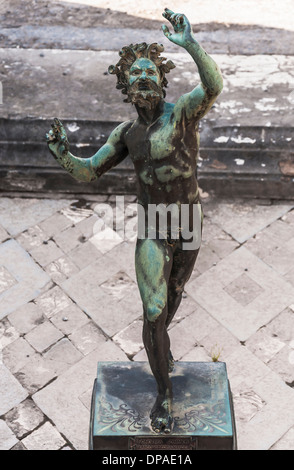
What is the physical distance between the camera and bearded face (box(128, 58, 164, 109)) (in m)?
4.25

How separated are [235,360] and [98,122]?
282cm

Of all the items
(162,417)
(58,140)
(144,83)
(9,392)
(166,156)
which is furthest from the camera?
(9,392)

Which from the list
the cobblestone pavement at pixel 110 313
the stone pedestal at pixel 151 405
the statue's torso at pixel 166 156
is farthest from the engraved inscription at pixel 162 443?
the statue's torso at pixel 166 156

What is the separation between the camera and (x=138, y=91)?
4266 mm

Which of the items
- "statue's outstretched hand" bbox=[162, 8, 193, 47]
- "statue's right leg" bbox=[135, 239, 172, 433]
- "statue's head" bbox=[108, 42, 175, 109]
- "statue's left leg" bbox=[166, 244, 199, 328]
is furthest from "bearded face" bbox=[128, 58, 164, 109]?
"statue's left leg" bbox=[166, 244, 199, 328]

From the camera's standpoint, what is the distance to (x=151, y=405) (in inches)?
193

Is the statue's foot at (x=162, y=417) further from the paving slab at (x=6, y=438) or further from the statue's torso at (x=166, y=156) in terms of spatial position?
the paving slab at (x=6, y=438)

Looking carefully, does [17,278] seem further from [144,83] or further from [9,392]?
[144,83]

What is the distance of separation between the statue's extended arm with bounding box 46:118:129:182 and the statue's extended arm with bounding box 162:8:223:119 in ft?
1.66

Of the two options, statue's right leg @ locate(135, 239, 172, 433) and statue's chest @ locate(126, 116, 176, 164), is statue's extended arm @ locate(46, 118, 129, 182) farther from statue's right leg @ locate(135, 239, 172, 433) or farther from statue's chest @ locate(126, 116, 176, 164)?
statue's right leg @ locate(135, 239, 172, 433)

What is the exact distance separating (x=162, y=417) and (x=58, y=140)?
1727 mm

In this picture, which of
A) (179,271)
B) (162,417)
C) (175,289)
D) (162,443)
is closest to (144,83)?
(179,271)

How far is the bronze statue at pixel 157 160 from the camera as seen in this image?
427 centimetres

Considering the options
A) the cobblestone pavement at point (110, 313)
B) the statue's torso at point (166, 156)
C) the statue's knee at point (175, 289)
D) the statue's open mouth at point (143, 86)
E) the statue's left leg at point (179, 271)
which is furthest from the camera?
the cobblestone pavement at point (110, 313)
